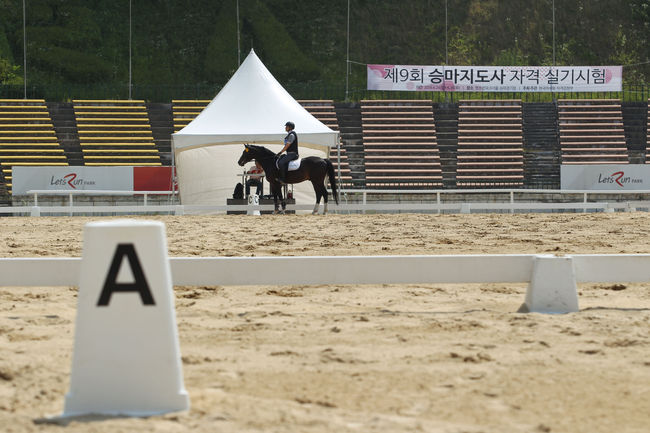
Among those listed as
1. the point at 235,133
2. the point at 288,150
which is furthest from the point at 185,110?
the point at 288,150

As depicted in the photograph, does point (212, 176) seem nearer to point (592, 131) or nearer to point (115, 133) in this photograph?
point (115, 133)

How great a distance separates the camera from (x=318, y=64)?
49.7m

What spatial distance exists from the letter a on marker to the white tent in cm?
1661

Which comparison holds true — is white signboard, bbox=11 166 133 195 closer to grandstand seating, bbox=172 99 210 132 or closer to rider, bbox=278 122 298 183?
grandstand seating, bbox=172 99 210 132

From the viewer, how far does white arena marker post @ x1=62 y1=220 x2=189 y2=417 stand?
142 inches

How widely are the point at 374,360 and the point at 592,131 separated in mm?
34821

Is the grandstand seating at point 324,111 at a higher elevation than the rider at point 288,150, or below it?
higher

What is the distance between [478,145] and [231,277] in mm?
31450

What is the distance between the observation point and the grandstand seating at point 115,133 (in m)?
34.1

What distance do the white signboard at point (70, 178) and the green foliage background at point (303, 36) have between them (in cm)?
1877

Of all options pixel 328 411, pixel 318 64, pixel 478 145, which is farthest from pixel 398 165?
pixel 328 411

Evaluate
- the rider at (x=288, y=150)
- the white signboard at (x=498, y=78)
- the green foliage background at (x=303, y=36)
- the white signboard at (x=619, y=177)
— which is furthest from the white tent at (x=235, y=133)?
the green foliage background at (x=303, y=36)

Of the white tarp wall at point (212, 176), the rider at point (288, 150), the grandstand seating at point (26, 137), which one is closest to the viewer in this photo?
the rider at point (288, 150)

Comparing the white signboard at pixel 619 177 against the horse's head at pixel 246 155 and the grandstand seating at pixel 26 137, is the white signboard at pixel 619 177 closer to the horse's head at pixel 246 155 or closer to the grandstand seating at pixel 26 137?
the horse's head at pixel 246 155
